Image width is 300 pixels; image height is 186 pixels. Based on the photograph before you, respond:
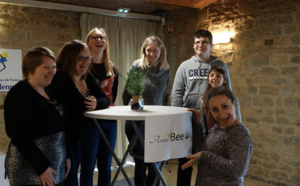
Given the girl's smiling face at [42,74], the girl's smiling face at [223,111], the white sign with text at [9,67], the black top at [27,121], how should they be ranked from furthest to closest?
the white sign with text at [9,67] < the girl's smiling face at [223,111] < the girl's smiling face at [42,74] < the black top at [27,121]

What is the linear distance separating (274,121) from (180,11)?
2.54m

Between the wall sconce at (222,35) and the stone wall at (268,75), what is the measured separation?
7cm

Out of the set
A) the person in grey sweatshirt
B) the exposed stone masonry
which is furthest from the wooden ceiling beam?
the person in grey sweatshirt

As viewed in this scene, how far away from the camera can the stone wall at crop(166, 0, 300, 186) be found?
375cm

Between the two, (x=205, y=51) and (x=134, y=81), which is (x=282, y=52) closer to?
(x=205, y=51)

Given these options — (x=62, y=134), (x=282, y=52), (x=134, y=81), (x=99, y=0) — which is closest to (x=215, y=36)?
(x=282, y=52)

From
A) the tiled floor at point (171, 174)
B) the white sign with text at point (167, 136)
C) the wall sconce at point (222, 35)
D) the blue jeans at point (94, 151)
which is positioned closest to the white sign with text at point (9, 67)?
the tiled floor at point (171, 174)

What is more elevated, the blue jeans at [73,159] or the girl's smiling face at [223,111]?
the girl's smiling face at [223,111]

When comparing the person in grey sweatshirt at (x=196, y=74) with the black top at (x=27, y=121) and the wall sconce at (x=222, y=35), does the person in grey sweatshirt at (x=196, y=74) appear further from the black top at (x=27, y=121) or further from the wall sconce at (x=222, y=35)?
the wall sconce at (x=222, y=35)

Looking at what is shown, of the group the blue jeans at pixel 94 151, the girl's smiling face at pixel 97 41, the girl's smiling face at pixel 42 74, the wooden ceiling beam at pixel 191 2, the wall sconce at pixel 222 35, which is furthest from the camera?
the wooden ceiling beam at pixel 191 2

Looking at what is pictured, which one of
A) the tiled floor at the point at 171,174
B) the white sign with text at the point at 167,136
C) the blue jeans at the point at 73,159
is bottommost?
the tiled floor at the point at 171,174

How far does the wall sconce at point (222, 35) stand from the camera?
4449mm

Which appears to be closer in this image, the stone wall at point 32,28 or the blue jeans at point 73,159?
the blue jeans at point 73,159

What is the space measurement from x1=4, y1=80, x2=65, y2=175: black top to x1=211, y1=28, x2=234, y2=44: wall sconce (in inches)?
134
